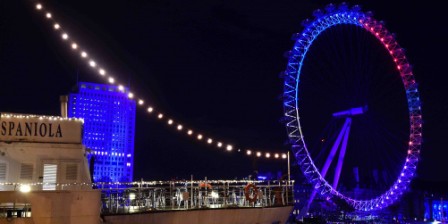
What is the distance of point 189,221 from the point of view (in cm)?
1525

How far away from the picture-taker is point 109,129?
11200cm

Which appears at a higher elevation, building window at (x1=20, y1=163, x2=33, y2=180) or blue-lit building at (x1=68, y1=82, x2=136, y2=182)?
blue-lit building at (x1=68, y1=82, x2=136, y2=182)

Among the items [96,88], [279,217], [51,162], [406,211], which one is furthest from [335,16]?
[406,211]

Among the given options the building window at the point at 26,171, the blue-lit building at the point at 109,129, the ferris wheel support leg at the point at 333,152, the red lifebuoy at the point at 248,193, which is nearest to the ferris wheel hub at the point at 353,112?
the ferris wheel support leg at the point at 333,152

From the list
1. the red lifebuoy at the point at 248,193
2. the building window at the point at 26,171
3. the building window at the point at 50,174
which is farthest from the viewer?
the red lifebuoy at the point at 248,193

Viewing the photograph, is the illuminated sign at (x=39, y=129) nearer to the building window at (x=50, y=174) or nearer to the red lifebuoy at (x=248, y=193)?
the building window at (x=50, y=174)

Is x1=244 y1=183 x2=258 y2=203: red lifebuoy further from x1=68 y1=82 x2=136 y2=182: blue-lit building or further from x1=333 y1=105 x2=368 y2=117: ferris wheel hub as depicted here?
x1=68 y1=82 x2=136 y2=182: blue-lit building

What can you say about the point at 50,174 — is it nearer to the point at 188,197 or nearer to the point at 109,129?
the point at 188,197

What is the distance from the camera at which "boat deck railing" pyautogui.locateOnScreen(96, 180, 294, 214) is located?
14761 millimetres

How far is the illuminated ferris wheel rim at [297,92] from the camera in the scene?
3347 cm

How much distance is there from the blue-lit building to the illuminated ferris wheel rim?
2450 inches

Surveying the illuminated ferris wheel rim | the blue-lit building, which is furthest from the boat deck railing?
the blue-lit building

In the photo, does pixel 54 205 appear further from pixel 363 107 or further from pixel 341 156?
pixel 341 156

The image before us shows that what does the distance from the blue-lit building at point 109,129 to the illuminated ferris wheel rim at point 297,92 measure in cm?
6224
